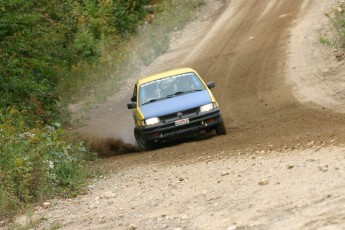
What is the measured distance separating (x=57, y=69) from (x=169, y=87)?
6125 mm

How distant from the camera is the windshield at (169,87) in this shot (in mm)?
17828

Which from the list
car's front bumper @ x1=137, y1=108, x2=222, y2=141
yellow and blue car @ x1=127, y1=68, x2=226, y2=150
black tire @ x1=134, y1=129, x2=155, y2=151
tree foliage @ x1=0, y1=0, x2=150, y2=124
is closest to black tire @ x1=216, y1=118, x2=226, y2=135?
yellow and blue car @ x1=127, y1=68, x2=226, y2=150

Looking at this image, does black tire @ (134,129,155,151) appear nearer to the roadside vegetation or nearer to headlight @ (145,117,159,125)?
headlight @ (145,117,159,125)

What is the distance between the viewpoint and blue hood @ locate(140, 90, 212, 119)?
16922mm

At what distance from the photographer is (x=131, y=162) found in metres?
15.8

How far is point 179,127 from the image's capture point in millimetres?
16781

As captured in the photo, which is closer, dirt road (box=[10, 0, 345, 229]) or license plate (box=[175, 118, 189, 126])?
dirt road (box=[10, 0, 345, 229])

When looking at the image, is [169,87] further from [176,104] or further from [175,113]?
[175,113]

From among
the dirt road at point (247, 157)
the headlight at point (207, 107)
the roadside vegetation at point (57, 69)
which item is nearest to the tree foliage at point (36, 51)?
the roadside vegetation at point (57, 69)

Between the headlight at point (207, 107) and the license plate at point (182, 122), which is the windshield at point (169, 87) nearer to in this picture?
the headlight at point (207, 107)

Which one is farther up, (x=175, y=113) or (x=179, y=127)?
(x=175, y=113)

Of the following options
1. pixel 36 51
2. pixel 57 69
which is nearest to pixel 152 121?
pixel 36 51

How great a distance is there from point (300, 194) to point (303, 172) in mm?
1321

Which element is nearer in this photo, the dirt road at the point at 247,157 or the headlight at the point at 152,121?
the dirt road at the point at 247,157
